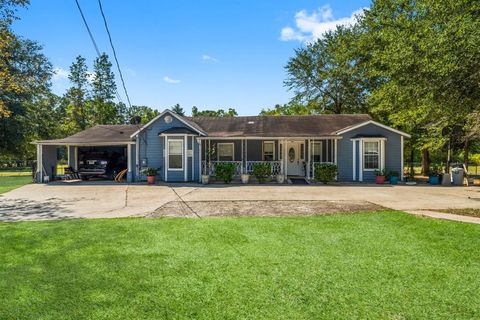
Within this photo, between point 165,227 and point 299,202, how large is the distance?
17.4ft

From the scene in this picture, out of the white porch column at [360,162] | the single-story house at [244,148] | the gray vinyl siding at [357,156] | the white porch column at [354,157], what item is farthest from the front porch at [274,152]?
the white porch column at [360,162]

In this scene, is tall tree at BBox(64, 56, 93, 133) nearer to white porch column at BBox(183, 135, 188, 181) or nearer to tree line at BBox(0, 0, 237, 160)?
tree line at BBox(0, 0, 237, 160)

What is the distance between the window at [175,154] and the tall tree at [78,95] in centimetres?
3308

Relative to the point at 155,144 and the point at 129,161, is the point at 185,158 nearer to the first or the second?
the point at 155,144

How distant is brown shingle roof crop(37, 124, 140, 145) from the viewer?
19188 millimetres

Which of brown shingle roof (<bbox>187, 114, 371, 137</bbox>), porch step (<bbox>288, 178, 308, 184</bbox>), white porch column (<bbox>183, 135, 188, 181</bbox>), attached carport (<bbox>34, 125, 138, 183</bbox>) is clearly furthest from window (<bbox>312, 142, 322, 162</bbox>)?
attached carport (<bbox>34, 125, 138, 183</bbox>)

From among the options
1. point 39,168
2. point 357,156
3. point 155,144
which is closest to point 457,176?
point 357,156

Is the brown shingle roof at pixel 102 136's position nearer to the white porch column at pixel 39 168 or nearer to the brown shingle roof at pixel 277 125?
the white porch column at pixel 39 168

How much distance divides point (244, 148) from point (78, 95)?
1393 inches

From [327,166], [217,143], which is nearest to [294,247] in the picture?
[327,166]

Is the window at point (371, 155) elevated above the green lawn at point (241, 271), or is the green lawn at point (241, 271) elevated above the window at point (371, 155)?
the window at point (371, 155)

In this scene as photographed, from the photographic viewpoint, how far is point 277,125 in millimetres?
21969

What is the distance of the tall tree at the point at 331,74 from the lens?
93.4 ft

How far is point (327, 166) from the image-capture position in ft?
57.7
